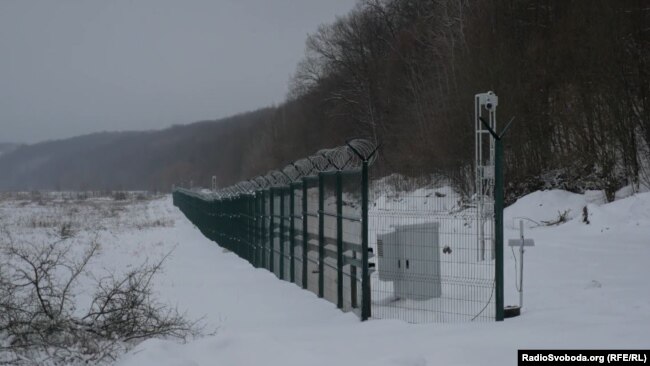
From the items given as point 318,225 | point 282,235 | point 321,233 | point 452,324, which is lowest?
point 452,324

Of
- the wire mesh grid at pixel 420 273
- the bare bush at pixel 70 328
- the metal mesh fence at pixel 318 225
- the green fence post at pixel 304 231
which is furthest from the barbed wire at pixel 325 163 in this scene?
the bare bush at pixel 70 328

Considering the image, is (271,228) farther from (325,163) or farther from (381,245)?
(381,245)

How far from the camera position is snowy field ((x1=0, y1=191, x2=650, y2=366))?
6.80m

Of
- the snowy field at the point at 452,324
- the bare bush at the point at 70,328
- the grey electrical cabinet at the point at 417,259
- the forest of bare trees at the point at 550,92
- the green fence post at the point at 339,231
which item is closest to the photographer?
the snowy field at the point at 452,324

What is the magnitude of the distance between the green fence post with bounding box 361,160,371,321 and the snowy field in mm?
246

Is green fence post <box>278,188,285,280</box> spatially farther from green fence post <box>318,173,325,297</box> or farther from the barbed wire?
green fence post <box>318,173,325,297</box>

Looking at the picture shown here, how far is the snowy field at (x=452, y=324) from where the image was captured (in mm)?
6797

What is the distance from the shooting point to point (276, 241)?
15328mm

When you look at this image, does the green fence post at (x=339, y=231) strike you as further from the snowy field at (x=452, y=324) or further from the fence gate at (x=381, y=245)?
the snowy field at (x=452, y=324)

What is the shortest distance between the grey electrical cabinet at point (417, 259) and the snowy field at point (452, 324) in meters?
0.92

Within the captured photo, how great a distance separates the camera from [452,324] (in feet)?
26.8

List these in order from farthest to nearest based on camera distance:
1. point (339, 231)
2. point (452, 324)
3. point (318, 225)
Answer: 1. point (318, 225)
2. point (339, 231)
3. point (452, 324)

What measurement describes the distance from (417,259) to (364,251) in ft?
2.79

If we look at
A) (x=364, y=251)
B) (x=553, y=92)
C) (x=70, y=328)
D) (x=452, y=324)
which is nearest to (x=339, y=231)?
(x=364, y=251)
